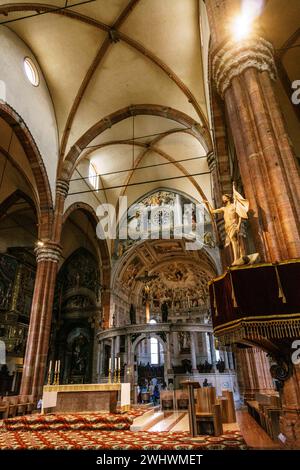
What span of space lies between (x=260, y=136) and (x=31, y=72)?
1122 centimetres

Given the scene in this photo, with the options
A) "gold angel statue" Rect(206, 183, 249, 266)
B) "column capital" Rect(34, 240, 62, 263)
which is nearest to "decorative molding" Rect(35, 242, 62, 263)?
"column capital" Rect(34, 240, 62, 263)

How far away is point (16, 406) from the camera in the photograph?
9.41m

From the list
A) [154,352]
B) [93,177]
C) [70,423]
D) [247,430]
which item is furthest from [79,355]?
[247,430]

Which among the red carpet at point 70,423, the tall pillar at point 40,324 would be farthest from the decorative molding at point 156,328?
the red carpet at point 70,423

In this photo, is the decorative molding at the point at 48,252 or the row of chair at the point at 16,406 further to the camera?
the decorative molding at the point at 48,252

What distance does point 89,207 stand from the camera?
17.3 metres

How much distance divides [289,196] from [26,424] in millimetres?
7680

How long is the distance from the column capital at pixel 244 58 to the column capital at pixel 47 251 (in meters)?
9.29

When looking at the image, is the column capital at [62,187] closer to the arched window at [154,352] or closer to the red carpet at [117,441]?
the red carpet at [117,441]

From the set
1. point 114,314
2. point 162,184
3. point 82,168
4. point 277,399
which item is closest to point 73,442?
point 277,399

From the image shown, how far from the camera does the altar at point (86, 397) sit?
8555 millimetres

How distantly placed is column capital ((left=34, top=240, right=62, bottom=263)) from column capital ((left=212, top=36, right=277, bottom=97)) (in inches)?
366

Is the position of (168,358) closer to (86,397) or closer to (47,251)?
(86,397)

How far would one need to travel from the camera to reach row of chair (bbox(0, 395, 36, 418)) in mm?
9109
